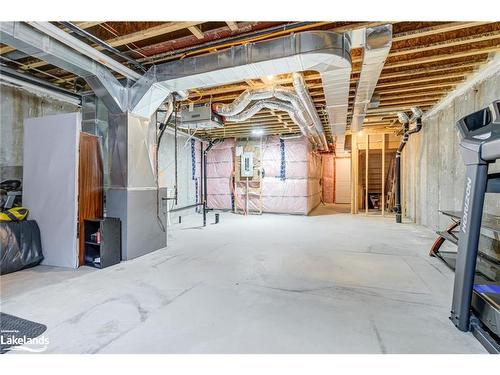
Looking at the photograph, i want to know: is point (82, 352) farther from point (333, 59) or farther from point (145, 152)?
point (333, 59)

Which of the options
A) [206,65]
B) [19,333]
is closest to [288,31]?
[206,65]

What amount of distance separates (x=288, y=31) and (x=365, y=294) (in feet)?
8.74

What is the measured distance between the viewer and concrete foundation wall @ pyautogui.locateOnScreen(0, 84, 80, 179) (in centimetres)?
342

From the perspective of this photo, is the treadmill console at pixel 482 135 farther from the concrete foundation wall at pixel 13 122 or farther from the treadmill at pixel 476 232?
the concrete foundation wall at pixel 13 122

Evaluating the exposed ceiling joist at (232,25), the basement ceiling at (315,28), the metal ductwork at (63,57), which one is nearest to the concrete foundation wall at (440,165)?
the basement ceiling at (315,28)

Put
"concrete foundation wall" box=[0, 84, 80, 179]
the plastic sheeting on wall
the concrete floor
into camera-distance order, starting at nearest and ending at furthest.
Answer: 1. the concrete floor
2. the plastic sheeting on wall
3. "concrete foundation wall" box=[0, 84, 80, 179]

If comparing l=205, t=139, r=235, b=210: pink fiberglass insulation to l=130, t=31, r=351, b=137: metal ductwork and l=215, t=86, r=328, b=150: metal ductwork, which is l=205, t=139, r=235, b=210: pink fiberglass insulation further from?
l=130, t=31, r=351, b=137: metal ductwork

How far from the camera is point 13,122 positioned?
3.53 meters

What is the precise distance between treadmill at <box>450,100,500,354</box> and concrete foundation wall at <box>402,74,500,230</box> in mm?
2033

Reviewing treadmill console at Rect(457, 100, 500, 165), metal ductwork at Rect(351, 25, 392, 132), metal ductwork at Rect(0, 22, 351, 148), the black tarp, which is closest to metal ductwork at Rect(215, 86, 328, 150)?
metal ductwork at Rect(0, 22, 351, 148)

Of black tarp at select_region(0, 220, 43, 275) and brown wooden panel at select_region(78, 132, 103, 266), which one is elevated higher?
brown wooden panel at select_region(78, 132, 103, 266)

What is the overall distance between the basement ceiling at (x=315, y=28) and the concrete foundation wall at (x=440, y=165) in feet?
1.28

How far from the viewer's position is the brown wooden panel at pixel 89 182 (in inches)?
120

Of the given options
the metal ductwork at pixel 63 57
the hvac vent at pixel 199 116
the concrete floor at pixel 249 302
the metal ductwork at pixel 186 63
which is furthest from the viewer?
the hvac vent at pixel 199 116
